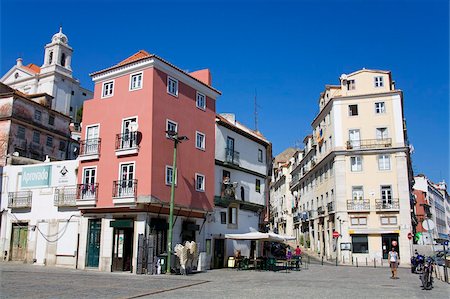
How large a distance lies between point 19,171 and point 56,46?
5565 cm

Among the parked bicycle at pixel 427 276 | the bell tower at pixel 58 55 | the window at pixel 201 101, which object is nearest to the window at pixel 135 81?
the window at pixel 201 101

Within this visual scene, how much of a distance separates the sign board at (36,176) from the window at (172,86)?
11.0 metres

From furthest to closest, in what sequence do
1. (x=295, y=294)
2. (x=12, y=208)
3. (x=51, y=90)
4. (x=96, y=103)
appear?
1. (x=51, y=90)
2. (x=12, y=208)
3. (x=96, y=103)
4. (x=295, y=294)

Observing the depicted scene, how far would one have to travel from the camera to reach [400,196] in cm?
4700

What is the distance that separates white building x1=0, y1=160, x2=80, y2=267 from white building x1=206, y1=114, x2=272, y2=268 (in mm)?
9876

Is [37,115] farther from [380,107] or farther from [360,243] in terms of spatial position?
[380,107]

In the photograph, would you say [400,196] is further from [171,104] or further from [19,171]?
[19,171]

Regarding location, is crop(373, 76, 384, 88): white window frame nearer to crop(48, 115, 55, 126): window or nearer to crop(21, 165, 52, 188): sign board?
crop(21, 165, 52, 188): sign board

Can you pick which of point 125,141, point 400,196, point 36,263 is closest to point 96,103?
point 125,141

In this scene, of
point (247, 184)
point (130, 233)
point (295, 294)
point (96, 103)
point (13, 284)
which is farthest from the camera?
point (247, 184)

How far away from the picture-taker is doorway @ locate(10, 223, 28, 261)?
31.8m

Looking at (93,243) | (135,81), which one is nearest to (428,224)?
(135,81)

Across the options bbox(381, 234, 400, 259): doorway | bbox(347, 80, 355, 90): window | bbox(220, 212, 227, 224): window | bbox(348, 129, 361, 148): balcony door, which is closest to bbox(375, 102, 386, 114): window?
A: bbox(348, 129, 361, 148): balcony door

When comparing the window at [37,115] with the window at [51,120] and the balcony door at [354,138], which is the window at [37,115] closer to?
the window at [51,120]
